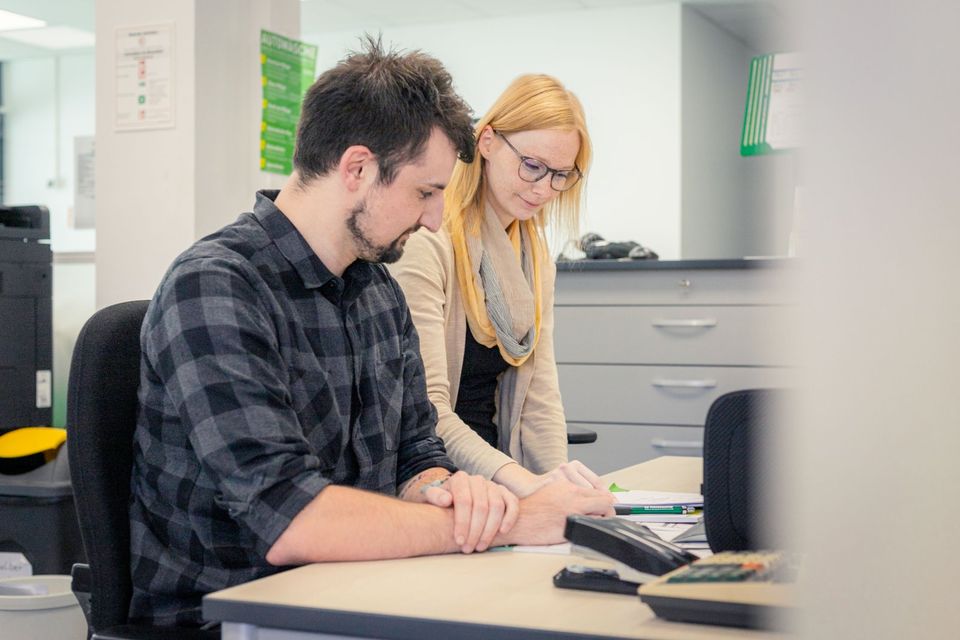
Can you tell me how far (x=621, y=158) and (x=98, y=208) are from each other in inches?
162

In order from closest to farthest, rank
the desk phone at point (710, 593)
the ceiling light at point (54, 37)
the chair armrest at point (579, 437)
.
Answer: the desk phone at point (710, 593)
the chair armrest at point (579, 437)
the ceiling light at point (54, 37)

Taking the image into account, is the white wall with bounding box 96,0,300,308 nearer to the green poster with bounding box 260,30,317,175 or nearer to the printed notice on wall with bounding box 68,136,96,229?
the green poster with bounding box 260,30,317,175

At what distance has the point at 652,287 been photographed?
325cm

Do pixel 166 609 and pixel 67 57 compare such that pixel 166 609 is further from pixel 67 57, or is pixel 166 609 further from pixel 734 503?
pixel 67 57

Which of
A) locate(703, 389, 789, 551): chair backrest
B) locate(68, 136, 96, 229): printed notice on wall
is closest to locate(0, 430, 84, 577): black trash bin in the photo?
locate(703, 389, 789, 551): chair backrest

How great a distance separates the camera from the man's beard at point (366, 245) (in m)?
1.23

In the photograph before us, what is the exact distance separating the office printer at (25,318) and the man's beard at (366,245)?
4.96 feet

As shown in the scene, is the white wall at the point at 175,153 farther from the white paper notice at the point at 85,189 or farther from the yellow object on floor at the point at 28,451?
the white paper notice at the point at 85,189

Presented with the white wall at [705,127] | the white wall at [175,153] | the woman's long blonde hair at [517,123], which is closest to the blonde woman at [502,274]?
the woman's long blonde hair at [517,123]

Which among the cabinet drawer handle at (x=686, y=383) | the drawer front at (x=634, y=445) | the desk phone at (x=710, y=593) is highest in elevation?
the desk phone at (x=710, y=593)

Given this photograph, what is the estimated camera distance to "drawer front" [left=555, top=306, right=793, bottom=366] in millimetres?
3166

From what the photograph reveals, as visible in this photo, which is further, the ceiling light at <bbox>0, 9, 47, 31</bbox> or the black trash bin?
the ceiling light at <bbox>0, 9, 47, 31</bbox>

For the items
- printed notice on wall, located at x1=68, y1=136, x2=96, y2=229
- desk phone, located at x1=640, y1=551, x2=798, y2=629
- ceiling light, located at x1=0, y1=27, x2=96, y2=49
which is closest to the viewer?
desk phone, located at x1=640, y1=551, x2=798, y2=629

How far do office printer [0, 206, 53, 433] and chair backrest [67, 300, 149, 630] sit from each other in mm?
1481
